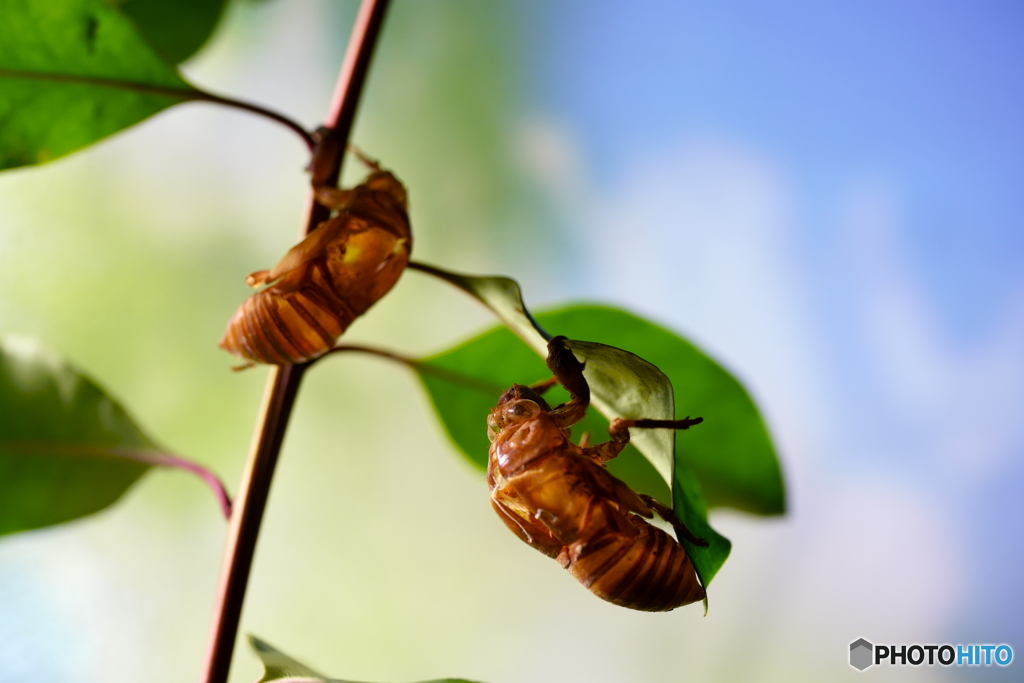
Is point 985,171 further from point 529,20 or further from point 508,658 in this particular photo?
point 508,658

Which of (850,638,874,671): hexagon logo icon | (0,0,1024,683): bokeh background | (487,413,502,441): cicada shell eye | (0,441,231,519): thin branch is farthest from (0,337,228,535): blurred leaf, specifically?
(850,638,874,671): hexagon logo icon

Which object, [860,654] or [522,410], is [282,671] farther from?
[860,654]

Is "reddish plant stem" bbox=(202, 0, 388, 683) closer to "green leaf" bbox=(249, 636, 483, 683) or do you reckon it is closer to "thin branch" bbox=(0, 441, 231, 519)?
"green leaf" bbox=(249, 636, 483, 683)

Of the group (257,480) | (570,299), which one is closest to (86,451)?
(257,480)

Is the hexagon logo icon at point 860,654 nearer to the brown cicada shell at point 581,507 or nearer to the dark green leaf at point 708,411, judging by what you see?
the dark green leaf at point 708,411

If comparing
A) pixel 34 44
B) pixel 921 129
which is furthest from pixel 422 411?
pixel 34 44

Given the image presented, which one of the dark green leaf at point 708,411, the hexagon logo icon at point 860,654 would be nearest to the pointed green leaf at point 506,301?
the dark green leaf at point 708,411
